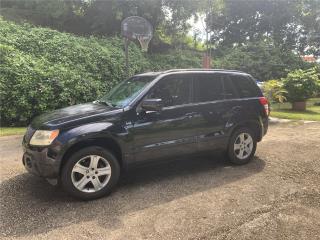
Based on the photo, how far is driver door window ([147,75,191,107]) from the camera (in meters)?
5.26

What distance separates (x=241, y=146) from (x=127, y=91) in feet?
7.57

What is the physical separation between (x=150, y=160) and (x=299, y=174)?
257 centimetres

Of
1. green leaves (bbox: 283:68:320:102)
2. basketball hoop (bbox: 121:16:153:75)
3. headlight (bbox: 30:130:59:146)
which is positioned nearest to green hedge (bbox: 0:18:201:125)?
basketball hoop (bbox: 121:16:153:75)

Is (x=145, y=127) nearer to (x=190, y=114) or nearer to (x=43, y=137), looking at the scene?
(x=190, y=114)

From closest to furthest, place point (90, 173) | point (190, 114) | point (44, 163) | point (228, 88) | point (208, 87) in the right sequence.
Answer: point (44, 163), point (90, 173), point (190, 114), point (208, 87), point (228, 88)

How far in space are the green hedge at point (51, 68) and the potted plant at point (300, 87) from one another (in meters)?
6.77

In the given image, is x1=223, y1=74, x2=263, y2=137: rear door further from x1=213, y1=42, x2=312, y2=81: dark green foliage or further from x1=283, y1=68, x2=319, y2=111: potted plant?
x1=213, y1=42, x2=312, y2=81: dark green foliage

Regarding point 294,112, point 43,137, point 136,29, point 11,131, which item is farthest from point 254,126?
point 294,112

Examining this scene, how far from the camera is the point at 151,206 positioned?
173 inches

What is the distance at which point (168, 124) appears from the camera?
5164 mm

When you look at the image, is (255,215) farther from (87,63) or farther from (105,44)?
(105,44)

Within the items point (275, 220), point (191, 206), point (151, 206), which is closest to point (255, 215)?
point (275, 220)

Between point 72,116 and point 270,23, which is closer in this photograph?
point 72,116

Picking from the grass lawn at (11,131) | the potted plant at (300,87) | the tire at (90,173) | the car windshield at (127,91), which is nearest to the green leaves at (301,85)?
the potted plant at (300,87)
